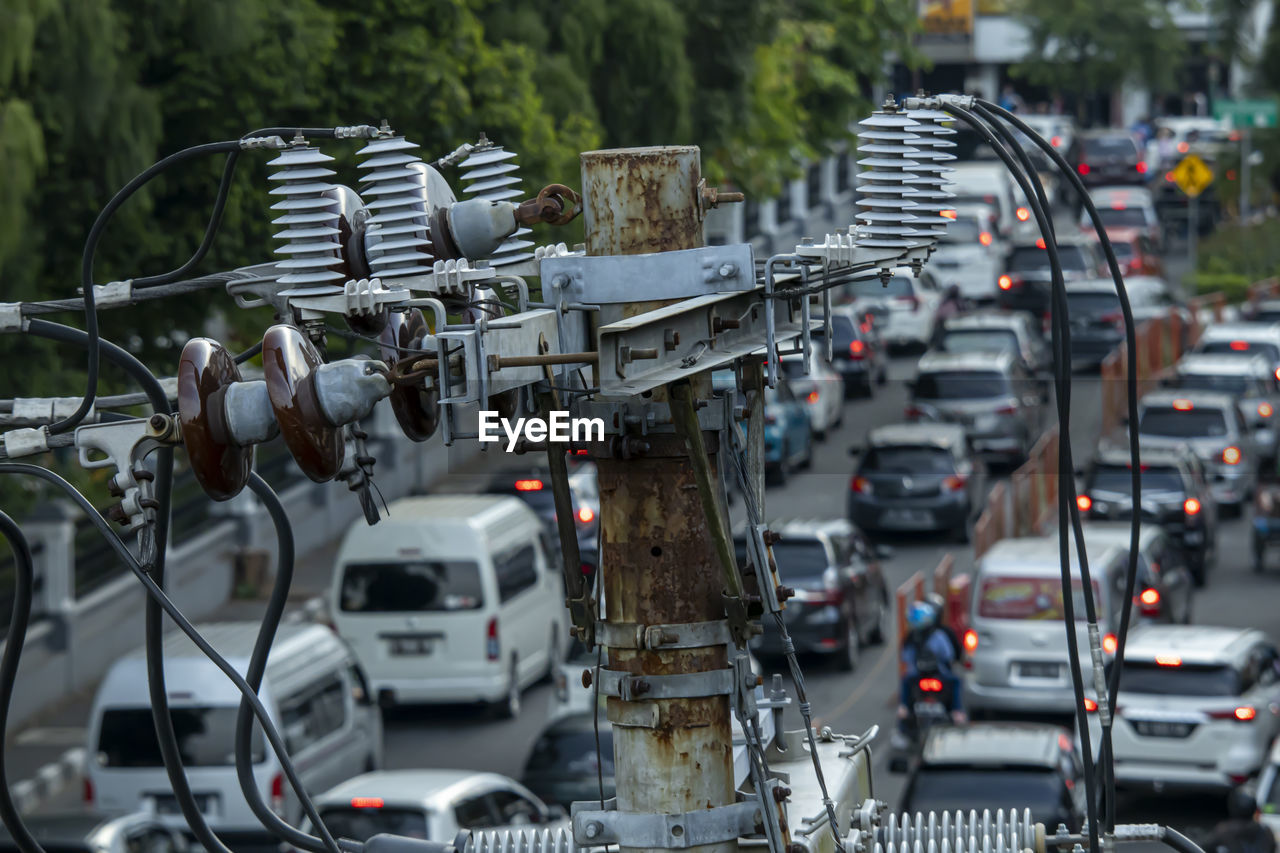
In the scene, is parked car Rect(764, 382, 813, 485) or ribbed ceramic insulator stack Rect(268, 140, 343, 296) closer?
ribbed ceramic insulator stack Rect(268, 140, 343, 296)

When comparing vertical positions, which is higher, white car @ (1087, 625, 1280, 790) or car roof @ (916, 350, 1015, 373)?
car roof @ (916, 350, 1015, 373)

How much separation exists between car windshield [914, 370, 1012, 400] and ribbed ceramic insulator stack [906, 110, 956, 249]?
3067 centimetres

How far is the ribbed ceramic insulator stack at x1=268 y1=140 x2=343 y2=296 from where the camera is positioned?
6.37 metres

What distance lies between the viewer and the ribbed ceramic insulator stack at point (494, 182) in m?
7.07

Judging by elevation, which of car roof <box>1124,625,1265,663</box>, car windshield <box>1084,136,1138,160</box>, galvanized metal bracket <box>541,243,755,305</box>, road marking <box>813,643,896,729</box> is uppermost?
A: galvanized metal bracket <box>541,243,755,305</box>

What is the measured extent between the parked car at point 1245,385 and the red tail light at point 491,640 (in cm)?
1660

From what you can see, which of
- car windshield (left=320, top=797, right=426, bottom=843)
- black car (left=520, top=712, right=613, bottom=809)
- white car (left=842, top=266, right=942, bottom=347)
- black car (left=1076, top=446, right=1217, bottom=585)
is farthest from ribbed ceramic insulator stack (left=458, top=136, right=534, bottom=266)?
white car (left=842, top=266, right=942, bottom=347)

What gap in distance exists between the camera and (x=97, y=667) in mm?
27328

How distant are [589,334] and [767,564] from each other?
85 centimetres

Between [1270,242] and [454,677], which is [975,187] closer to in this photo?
[1270,242]

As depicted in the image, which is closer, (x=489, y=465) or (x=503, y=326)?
(x=503, y=326)

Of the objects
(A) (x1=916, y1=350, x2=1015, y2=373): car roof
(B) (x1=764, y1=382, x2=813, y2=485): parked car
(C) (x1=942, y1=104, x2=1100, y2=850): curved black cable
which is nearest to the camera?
(C) (x1=942, y1=104, x2=1100, y2=850): curved black cable

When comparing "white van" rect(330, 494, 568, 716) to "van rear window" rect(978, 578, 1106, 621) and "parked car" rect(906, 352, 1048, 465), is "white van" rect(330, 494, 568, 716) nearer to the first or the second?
"van rear window" rect(978, 578, 1106, 621)

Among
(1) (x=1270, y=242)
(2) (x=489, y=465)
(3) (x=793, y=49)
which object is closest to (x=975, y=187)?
(1) (x=1270, y=242)
